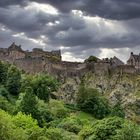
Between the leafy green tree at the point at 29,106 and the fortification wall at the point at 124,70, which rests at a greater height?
the fortification wall at the point at 124,70

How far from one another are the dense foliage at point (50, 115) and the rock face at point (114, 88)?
27.6 ft

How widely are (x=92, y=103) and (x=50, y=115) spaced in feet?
109

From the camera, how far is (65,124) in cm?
10300

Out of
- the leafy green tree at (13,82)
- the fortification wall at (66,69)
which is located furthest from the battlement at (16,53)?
the leafy green tree at (13,82)

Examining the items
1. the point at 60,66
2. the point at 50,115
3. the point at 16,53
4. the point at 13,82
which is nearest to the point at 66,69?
the point at 60,66

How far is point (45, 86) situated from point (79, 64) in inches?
1367

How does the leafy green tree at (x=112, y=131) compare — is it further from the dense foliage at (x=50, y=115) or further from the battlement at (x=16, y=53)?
the battlement at (x=16, y=53)

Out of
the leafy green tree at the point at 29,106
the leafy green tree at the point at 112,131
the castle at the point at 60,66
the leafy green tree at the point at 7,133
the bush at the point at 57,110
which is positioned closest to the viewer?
the leafy green tree at the point at 7,133

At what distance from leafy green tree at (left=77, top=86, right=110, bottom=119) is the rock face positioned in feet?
24.1

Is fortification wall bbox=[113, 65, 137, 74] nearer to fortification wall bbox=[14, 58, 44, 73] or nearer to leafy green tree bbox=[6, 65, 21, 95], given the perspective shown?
fortification wall bbox=[14, 58, 44, 73]

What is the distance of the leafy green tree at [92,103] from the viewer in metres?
144

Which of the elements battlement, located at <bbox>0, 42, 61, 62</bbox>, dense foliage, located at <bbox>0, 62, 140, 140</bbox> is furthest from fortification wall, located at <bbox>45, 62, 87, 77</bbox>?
dense foliage, located at <bbox>0, 62, 140, 140</bbox>

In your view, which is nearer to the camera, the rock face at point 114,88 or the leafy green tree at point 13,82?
the leafy green tree at point 13,82

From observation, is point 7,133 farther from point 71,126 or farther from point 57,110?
point 57,110
